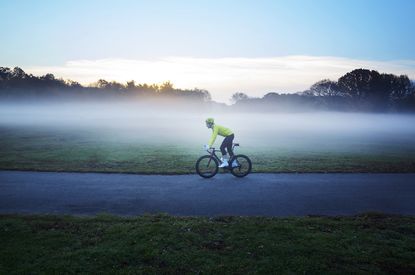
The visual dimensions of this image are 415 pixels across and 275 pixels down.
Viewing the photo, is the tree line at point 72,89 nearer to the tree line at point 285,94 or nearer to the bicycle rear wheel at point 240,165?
the tree line at point 285,94

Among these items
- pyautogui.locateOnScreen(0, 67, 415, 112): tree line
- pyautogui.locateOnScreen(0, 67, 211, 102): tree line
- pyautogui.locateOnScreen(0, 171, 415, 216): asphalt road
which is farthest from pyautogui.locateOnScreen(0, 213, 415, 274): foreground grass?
pyautogui.locateOnScreen(0, 67, 211, 102): tree line

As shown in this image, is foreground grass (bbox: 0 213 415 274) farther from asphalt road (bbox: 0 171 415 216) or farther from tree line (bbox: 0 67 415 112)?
tree line (bbox: 0 67 415 112)

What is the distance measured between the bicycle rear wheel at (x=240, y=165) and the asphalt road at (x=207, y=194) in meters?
0.34

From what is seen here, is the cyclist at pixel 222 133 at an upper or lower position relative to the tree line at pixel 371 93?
lower

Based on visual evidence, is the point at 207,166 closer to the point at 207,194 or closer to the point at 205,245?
the point at 207,194

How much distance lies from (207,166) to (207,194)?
252cm

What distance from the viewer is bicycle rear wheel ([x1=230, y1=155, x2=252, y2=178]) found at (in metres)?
13.3

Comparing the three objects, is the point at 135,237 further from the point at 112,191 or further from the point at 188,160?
the point at 188,160

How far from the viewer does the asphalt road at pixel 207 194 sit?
29.5 ft

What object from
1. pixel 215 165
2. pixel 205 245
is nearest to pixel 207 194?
pixel 215 165

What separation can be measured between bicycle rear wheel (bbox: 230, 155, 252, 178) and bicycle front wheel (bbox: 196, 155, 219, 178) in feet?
2.05

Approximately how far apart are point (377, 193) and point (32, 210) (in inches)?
373

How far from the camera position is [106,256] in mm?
5973

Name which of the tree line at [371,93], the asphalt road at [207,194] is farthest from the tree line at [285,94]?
the asphalt road at [207,194]
